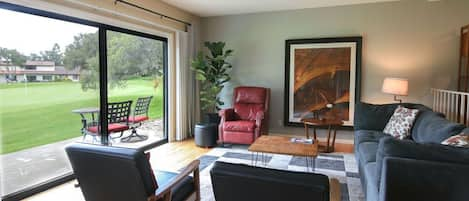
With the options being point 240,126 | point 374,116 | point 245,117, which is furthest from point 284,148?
point 245,117

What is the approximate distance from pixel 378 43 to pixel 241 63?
97.0 inches

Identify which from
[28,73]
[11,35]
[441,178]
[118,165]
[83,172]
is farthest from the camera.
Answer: [28,73]

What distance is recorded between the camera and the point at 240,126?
4781 millimetres

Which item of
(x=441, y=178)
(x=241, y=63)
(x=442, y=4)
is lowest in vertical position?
(x=441, y=178)

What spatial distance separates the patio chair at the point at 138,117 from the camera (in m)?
4.59

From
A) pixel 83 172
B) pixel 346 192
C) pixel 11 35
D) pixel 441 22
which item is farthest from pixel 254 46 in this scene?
pixel 83 172

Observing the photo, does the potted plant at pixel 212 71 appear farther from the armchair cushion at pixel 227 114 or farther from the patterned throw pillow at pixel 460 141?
the patterned throw pillow at pixel 460 141

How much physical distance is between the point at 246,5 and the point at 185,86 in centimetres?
A: 187

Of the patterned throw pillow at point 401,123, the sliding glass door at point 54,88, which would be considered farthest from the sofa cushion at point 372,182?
the sliding glass door at point 54,88

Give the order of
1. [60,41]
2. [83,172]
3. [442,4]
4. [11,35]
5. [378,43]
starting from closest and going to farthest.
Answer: [83,172] < [11,35] < [60,41] < [442,4] < [378,43]

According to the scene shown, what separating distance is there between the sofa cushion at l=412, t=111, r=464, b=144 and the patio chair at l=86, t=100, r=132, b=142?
3817 mm

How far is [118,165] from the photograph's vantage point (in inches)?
68.9

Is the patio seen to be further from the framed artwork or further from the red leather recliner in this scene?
the framed artwork

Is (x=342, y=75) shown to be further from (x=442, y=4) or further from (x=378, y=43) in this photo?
(x=442, y=4)
